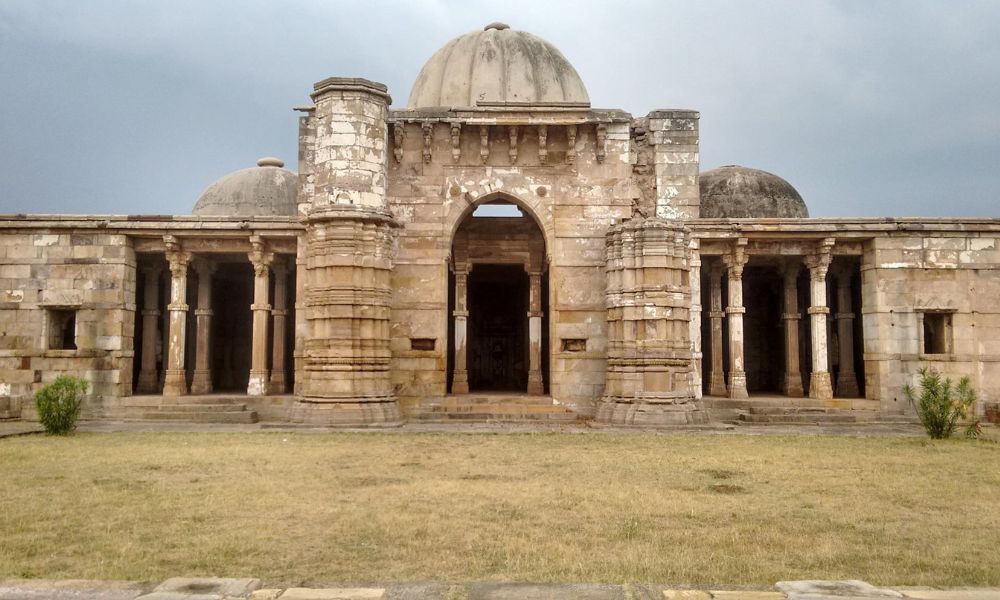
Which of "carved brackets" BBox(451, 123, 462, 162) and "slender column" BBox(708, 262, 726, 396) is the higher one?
"carved brackets" BBox(451, 123, 462, 162)

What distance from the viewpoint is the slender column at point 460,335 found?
720 inches

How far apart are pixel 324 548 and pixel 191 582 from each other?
1.39m

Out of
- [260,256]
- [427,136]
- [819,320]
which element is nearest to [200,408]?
[260,256]

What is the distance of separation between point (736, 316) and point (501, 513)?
481 inches

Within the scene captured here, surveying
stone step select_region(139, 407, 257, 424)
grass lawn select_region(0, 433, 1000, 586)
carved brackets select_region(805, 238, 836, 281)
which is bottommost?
grass lawn select_region(0, 433, 1000, 586)

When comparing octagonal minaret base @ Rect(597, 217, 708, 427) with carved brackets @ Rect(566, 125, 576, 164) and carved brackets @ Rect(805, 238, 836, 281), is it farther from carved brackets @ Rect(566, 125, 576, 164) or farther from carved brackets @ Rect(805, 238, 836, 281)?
carved brackets @ Rect(805, 238, 836, 281)

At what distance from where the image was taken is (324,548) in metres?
5.62

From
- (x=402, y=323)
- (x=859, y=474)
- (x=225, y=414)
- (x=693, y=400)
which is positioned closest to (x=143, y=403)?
(x=225, y=414)

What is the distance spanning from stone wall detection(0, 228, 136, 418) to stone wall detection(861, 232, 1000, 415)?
1640 cm

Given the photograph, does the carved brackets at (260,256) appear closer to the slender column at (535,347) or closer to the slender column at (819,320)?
the slender column at (535,347)

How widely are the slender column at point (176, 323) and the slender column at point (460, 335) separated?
6.18 m

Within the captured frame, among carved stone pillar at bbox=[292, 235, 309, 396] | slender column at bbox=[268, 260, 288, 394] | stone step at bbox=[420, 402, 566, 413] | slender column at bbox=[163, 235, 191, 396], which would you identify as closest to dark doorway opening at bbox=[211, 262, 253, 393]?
slender column at bbox=[268, 260, 288, 394]

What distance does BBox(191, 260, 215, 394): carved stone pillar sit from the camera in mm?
19078

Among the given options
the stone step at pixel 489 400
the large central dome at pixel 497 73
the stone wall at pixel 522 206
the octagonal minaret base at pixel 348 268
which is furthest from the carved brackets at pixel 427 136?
the stone step at pixel 489 400
